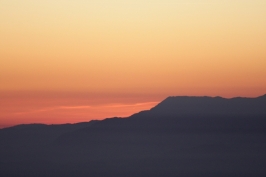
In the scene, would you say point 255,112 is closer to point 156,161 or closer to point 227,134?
point 227,134

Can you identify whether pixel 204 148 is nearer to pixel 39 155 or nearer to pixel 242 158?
pixel 242 158

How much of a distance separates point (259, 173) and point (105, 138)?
154ft

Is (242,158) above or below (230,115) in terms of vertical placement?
below

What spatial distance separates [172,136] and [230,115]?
19.2 meters

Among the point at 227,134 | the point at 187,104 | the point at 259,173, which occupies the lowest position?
the point at 259,173

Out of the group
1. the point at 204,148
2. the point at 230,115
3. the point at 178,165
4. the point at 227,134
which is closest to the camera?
the point at 178,165

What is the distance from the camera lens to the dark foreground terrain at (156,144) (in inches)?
3799

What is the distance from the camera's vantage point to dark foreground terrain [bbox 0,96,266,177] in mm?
96500

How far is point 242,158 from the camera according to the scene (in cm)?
9925

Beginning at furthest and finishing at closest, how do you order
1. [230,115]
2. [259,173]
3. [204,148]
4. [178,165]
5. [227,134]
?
[230,115], [227,134], [204,148], [178,165], [259,173]

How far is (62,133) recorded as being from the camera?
393 feet

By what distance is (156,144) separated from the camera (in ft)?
376

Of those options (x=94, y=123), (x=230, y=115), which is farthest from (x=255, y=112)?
(x=94, y=123)

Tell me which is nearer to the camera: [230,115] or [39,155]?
[39,155]
